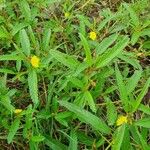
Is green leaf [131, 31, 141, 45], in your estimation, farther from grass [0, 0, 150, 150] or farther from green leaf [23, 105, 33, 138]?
green leaf [23, 105, 33, 138]

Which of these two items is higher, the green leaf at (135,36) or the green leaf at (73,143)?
the green leaf at (135,36)

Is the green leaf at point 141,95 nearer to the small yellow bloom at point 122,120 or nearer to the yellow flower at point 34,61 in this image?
the small yellow bloom at point 122,120

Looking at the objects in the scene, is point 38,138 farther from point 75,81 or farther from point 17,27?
point 17,27

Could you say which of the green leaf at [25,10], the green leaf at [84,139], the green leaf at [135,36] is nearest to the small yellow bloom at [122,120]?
the green leaf at [84,139]

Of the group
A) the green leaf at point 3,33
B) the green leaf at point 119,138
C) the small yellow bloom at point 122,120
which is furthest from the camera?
the green leaf at point 3,33

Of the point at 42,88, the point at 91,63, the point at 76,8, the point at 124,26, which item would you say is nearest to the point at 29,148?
the point at 42,88

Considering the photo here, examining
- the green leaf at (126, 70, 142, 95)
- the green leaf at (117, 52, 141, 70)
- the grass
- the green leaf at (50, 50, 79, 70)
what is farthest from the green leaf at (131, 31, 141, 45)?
the green leaf at (50, 50, 79, 70)

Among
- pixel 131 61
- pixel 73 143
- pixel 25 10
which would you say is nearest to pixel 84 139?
pixel 73 143

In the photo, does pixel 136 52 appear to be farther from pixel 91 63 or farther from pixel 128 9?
pixel 91 63

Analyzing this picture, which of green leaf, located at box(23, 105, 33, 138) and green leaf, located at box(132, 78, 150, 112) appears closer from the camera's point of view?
green leaf, located at box(132, 78, 150, 112)
